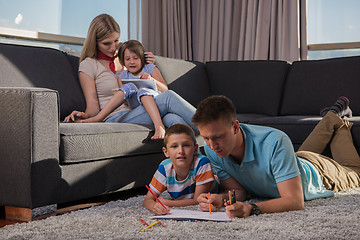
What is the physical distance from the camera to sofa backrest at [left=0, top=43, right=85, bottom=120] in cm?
254

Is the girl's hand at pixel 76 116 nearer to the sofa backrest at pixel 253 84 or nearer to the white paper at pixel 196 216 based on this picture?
the white paper at pixel 196 216

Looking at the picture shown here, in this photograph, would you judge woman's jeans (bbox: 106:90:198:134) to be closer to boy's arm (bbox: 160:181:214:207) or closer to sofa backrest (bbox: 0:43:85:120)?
sofa backrest (bbox: 0:43:85:120)

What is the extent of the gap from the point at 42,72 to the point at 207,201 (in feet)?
4.91

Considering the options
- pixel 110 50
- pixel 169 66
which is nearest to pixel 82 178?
pixel 110 50

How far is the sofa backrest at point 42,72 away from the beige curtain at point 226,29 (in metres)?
1.88

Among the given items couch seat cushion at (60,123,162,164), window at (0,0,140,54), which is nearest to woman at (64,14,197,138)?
couch seat cushion at (60,123,162,164)

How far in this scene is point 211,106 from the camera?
1609 mm

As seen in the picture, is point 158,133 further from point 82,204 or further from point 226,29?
point 226,29

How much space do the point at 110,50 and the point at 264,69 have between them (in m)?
1.41

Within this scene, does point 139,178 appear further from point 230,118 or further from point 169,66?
point 169,66

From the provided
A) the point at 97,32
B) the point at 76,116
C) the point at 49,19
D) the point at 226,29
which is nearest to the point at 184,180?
the point at 76,116

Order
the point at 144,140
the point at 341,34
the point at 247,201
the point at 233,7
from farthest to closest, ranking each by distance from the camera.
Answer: the point at 233,7 < the point at 341,34 < the point at 144,140 < the point at 247,201

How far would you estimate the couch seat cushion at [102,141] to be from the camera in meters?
2.06

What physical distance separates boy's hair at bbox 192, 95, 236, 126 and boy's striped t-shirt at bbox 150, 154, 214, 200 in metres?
0.39
